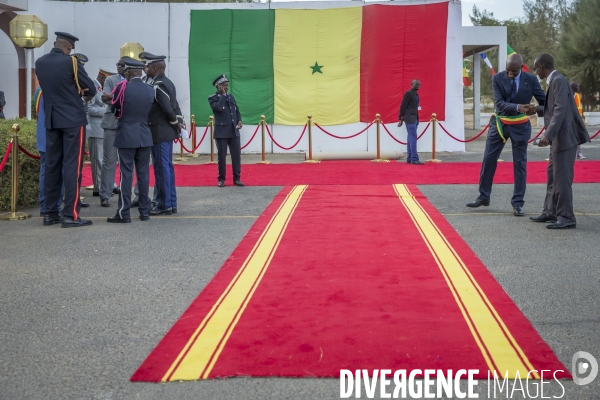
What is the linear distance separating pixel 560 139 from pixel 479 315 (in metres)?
3.92

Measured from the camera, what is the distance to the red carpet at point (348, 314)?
3803 millimetres

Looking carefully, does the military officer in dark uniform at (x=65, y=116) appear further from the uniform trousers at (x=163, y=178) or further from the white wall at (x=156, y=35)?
the white wall at (x=156, y=35)

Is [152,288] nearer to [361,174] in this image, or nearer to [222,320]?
[222,320]

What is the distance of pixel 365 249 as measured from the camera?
264 inches

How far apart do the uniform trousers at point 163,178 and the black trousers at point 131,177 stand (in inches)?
11.2

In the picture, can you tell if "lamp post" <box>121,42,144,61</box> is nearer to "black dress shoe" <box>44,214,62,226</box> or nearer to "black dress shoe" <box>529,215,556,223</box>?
"black dress shoe" <box>44,214,62,226</box>

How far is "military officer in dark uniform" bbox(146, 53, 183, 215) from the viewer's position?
9.15 meters

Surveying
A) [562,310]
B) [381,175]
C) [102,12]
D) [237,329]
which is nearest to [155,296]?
[237,329]

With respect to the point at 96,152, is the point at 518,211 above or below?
below

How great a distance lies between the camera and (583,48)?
40375 mm

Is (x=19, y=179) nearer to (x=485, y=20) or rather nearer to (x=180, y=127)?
(x=180, y=127)

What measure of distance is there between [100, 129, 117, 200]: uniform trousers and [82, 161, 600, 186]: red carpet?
2298 millimetres

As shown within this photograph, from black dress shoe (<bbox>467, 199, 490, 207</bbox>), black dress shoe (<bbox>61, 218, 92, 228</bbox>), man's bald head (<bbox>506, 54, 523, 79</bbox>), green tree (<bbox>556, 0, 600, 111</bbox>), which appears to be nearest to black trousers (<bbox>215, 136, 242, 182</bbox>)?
black dress shoe (<bbox>61, 218, 92, 228</bbox>)

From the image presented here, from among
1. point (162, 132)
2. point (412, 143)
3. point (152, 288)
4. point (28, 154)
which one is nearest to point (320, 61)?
point (412, 143)
